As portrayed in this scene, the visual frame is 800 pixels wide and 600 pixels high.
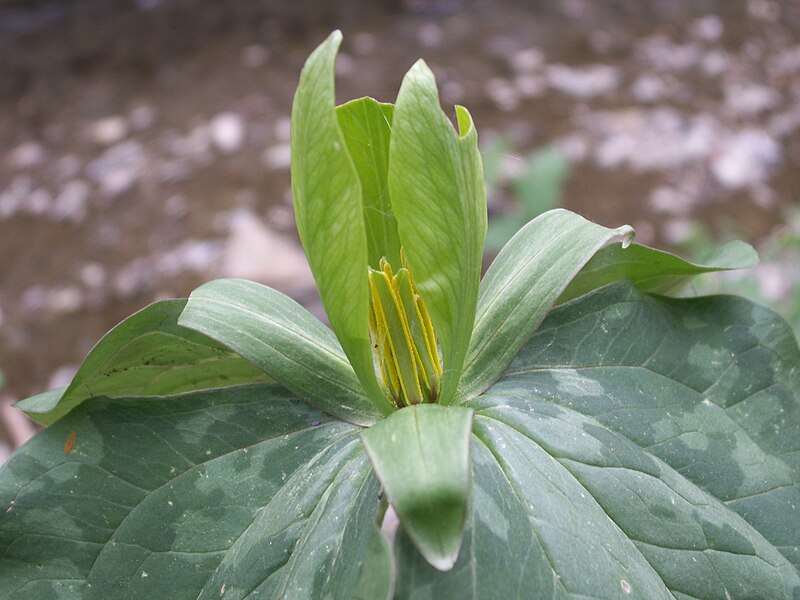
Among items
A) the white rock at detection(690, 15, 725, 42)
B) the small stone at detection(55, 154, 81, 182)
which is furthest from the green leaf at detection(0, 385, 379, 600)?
the white rock at detection(690, 15, 725, 42)

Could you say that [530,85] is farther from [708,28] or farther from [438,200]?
[438,200]

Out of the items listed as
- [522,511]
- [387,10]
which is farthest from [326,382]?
[387,10]

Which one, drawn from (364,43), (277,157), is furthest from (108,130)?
(364,43)

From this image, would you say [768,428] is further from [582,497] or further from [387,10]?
[387,10]

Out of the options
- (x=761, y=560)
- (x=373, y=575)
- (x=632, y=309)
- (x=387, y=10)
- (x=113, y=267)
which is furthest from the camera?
(x=387, y=10)

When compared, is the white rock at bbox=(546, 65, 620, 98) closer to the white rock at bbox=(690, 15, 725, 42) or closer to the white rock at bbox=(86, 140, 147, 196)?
the white rock at bbox=(690, 15, 725, 42)

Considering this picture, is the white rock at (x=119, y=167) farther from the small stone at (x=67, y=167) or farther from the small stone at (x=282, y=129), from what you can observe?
the small stone at (x=282, y=129)
